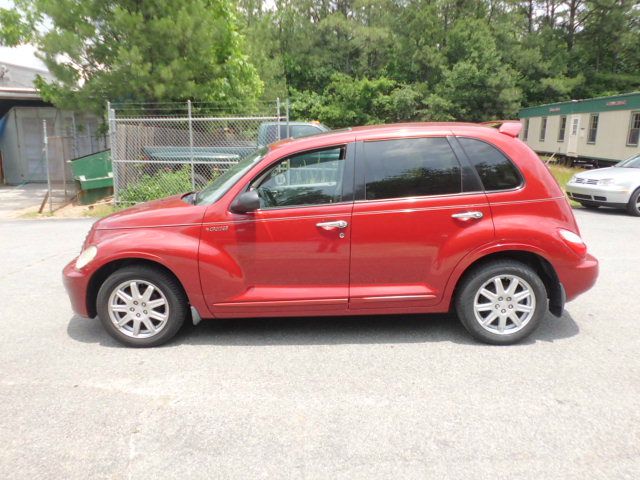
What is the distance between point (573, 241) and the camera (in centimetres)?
412

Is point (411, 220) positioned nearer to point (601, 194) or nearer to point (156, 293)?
point (156, 293)

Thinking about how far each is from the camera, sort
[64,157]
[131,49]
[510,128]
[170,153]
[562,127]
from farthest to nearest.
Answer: [562,127]
[64,157]
[131,49]
[170,153]
[510,128]

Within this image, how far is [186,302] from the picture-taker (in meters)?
4.26

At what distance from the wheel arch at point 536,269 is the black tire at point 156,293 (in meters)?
2.23

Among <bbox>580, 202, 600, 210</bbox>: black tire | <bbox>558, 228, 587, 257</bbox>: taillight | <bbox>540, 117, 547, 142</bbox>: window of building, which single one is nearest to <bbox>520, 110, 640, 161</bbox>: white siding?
<bbox>540, 117, 547, 142</bbox>: window of building

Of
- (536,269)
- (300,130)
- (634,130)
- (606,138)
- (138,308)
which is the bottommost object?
(138,308)

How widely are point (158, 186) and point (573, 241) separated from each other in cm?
980

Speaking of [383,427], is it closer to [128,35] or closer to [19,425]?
[19,425]

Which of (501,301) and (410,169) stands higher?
(410,169)

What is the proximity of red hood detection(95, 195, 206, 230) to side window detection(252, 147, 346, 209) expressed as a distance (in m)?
0.56

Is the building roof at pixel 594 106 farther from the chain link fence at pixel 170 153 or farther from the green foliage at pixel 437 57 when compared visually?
the chain link fence at pixel 170 153

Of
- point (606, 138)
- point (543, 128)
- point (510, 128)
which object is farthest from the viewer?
point (543, 128)

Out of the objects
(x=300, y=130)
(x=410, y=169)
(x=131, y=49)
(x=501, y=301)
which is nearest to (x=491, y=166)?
(x=410, y=169)

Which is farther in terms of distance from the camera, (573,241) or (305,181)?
(305,181)
